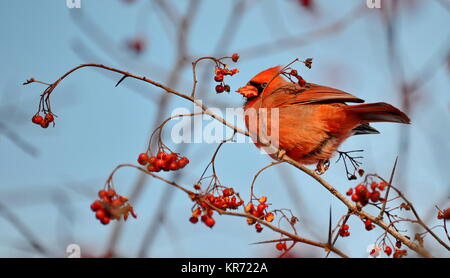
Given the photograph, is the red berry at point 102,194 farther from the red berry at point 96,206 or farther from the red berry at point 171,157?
the red berry at point 171,157

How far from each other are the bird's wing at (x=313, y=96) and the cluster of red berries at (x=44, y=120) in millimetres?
1317

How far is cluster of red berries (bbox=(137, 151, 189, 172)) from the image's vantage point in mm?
1679

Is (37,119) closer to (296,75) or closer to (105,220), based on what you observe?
(105,220)

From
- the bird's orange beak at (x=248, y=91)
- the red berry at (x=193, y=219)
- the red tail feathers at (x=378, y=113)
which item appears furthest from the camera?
the bird's orange beak at (x=248, y=91)

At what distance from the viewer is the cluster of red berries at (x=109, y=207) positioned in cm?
137

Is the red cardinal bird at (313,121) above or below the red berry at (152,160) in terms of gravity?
above

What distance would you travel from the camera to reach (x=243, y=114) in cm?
276

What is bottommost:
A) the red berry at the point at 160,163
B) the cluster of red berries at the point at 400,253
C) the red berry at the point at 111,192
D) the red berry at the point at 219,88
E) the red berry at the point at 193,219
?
the red berry at the point at 193,219

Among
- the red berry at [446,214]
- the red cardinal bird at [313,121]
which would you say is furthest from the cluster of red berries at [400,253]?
the red cardinal bird at [313,121]

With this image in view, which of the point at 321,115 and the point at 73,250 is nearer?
the point at 73,250
